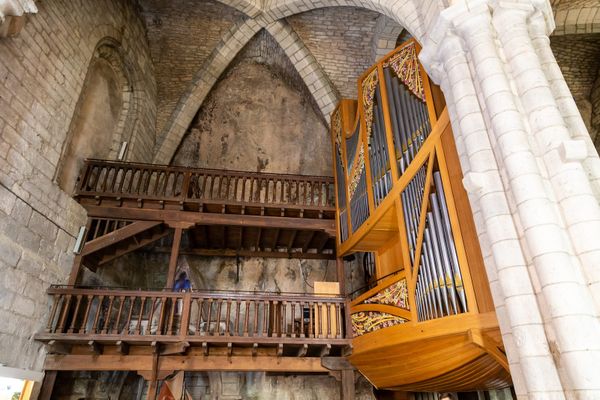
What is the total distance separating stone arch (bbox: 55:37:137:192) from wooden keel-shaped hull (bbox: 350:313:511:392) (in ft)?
20.3

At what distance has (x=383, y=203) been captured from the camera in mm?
5547

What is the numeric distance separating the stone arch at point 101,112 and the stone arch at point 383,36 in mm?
6542

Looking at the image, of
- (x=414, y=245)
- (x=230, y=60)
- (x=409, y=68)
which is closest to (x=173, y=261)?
(x=414, y=245)

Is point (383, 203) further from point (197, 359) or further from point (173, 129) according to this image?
point (173, 129)

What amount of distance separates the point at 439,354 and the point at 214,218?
5114 millimetres

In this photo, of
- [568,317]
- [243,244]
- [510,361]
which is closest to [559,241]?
[568,317]

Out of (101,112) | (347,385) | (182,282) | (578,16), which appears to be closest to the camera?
(578,16)

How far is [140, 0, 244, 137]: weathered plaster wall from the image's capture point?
1041 centimetres

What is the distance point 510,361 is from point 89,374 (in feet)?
24.7

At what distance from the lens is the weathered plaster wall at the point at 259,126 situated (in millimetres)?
11234

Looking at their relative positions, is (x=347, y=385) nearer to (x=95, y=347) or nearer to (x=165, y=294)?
(x=165, y=294)

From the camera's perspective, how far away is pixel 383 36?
977 centimetres

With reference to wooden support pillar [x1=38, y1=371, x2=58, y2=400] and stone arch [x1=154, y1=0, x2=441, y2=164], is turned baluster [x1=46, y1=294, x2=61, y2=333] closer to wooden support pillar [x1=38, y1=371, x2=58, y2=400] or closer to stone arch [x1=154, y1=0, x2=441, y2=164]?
wooden support pillar [x1=38, y1=371, x2=58, y2=400]

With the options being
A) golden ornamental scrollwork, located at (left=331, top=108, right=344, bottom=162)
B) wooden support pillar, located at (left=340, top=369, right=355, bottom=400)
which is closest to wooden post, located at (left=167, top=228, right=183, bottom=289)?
wooden support pillar, located at (left=340, top=369, right=355, bottom=400)
